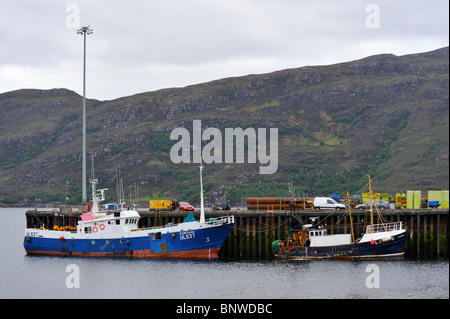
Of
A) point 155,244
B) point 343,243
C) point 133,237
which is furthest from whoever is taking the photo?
point 133,237

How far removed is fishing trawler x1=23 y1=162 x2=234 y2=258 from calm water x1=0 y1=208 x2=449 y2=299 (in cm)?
256

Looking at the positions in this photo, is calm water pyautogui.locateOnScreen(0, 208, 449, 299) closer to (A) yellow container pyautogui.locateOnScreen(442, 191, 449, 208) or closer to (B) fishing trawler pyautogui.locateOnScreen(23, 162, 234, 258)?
(B) fishing trawler pyautogui.locateOnScreen(23, 162, 234, 258)

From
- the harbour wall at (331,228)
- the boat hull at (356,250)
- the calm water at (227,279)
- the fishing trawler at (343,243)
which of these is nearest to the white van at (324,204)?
the harbour wall at (331,228)

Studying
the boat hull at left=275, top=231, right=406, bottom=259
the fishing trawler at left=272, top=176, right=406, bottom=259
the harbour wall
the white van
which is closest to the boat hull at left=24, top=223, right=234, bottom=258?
the harbour wall

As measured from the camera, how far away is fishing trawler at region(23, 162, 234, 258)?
266 feet

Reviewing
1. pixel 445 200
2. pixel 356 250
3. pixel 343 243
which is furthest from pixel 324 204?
pixel 445 200

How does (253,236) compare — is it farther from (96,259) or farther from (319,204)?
(96,259)

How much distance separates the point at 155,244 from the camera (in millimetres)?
82312

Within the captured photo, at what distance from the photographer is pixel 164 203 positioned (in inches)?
3802

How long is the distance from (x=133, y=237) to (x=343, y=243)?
994 inches

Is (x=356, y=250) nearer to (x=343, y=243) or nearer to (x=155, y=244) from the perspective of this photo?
(x=343, y=243)

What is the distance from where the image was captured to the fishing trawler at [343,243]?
7806 cm
